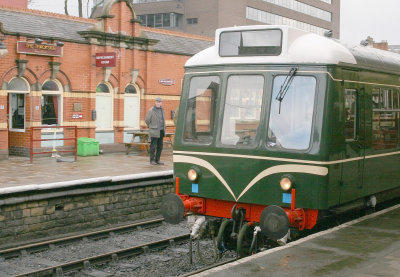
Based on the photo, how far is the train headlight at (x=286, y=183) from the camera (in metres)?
7.22

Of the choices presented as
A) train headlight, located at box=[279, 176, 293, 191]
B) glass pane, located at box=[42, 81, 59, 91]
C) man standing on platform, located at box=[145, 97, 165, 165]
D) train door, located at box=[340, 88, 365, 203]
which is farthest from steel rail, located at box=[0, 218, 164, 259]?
glass pane, located at box=[42, 81, 59, 91]

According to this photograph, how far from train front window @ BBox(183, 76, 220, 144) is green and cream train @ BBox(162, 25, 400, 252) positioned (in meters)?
0.01

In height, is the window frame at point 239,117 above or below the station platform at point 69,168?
above

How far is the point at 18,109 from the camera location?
18.5 metres

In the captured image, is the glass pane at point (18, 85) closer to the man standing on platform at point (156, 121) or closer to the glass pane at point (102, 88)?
the glass pane at point (102, 88)

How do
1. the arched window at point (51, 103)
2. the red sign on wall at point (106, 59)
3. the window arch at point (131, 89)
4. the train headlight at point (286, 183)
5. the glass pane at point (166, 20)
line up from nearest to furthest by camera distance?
the train headlight at point (286, 183)
the arched window at point (51, 103)
the red sign on wall at point (106, 59)
the window arch at point (131, 89)
the glass pane at point (166, 20)

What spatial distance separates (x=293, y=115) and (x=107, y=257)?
3.75 m

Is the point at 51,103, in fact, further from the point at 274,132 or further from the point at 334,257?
the point at 334,257

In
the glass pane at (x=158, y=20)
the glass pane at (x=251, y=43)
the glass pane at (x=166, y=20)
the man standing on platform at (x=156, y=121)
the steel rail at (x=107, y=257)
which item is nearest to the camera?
the glass pane at (x=251, y=43)

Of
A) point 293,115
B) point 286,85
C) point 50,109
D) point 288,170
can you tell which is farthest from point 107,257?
point 50,109

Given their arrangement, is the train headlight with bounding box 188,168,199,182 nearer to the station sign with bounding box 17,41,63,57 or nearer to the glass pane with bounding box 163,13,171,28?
the station sign with bounding box 17,41,63,57

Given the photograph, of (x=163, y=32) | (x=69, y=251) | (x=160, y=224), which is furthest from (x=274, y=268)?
(x=163, y=32)

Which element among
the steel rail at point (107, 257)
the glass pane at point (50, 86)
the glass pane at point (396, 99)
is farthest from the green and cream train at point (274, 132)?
the glass pane at point (50, 86)

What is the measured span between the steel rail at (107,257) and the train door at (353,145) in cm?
349
